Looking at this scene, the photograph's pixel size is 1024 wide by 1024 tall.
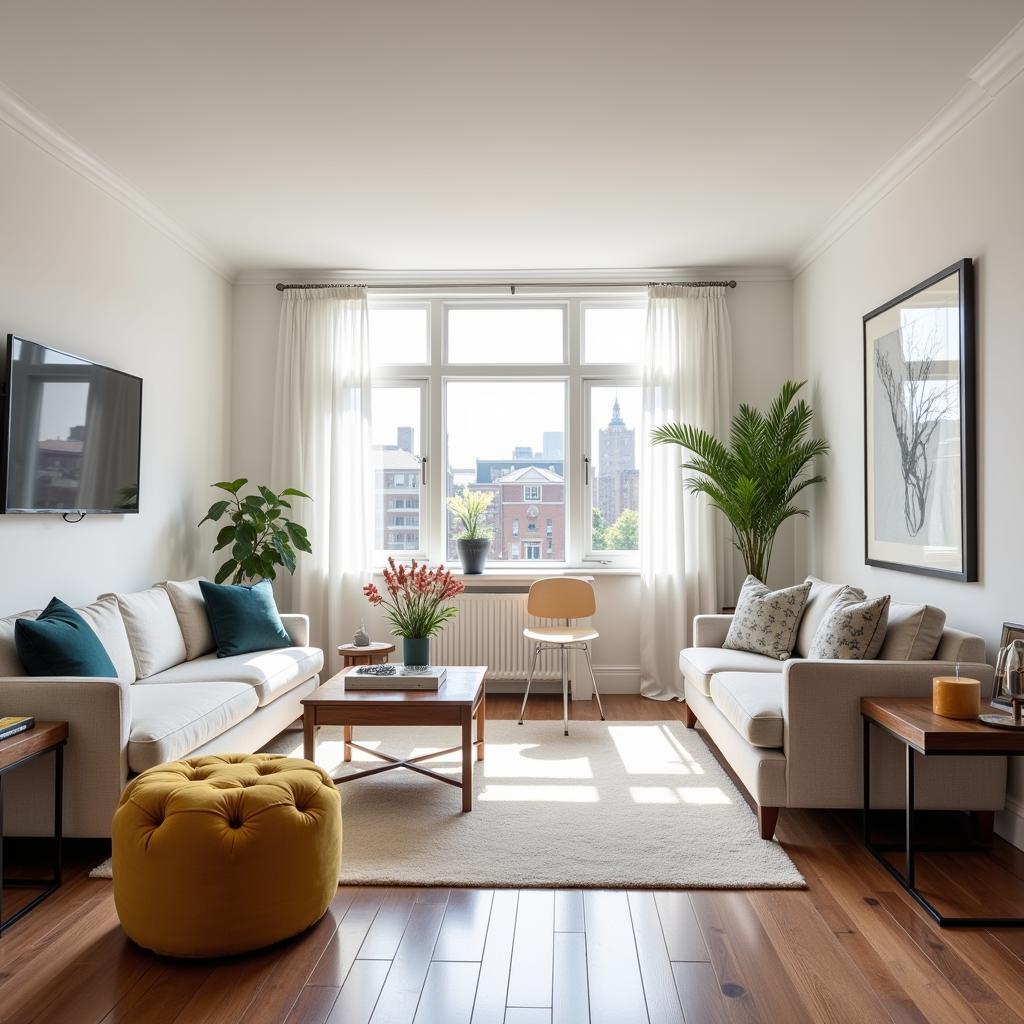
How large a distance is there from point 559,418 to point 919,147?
113 inches

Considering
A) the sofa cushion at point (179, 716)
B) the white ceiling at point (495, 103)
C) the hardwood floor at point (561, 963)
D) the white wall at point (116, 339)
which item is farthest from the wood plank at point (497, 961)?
the white ceiling at point (495, 103)

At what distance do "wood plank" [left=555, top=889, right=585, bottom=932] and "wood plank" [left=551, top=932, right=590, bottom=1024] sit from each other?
0.04 metres

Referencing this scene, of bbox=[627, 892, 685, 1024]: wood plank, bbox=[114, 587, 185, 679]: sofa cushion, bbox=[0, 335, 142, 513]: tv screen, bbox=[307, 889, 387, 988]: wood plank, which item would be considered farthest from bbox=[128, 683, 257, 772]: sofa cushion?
bbox=[627, 892, 685, 1024]: wood plank

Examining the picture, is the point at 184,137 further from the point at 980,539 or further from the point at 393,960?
the point at 980,539

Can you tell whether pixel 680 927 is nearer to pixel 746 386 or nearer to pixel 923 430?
pixel 923 430

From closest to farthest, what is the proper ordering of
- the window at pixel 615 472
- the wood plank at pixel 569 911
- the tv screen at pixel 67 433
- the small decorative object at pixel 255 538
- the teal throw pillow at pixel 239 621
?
the wood plank at pixel 569 911, the tv screen at pixel 67 433, the teal throw pillow at pixel 239 621, the small decorative object at pixel 255 538, the window at pixel 615 472

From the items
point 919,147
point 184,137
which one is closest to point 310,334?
point 184,137

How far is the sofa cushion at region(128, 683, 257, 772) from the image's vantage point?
9.56 ft

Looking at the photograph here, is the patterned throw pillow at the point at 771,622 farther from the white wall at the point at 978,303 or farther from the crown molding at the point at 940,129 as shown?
the crown molding at the point at 940,129

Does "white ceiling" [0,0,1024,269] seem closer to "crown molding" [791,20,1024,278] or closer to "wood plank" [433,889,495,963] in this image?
"crown molding" [791,20,1024,278]

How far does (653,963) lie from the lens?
228cm

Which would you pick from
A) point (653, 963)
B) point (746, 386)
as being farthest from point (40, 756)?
point (746, 386)

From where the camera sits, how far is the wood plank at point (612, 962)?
6.73 ft

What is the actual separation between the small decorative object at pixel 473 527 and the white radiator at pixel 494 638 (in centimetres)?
23
